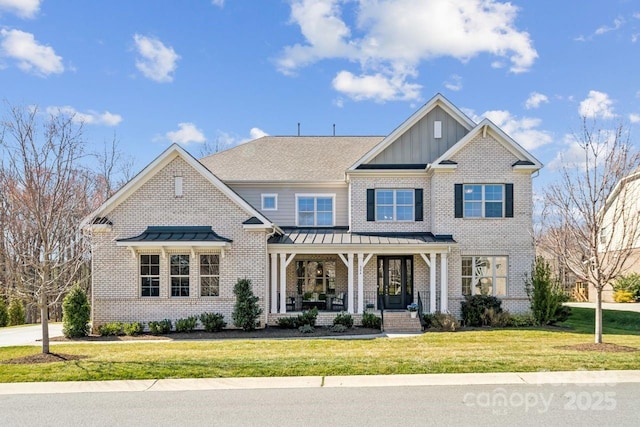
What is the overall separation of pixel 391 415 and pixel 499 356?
5006 mm

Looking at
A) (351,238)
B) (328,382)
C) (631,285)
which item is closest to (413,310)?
(351,238)

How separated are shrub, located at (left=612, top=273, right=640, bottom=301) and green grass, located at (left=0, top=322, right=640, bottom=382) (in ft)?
54.7

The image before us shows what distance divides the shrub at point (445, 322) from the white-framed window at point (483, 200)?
14.2 ft

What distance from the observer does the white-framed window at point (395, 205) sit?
20328 millimetres

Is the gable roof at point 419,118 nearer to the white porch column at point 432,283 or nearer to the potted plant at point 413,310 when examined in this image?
the white porch column at point 432,283

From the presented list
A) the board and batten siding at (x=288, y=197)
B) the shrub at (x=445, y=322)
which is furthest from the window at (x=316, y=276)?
the shrub at (x=445, y=322)

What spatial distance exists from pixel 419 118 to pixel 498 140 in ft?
10.7

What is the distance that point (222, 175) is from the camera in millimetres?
21734

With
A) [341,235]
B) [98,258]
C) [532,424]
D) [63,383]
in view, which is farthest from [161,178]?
[532,424]

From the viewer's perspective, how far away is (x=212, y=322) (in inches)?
669

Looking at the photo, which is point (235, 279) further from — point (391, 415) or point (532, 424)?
point (532, 424)

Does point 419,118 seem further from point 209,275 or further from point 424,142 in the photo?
point 209,275

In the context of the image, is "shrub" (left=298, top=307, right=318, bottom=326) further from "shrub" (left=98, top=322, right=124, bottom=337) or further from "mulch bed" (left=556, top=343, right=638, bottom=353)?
"mulch bed" (left=556, top=343, right=638, bottom=353)

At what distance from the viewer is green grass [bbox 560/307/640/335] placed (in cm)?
1669
